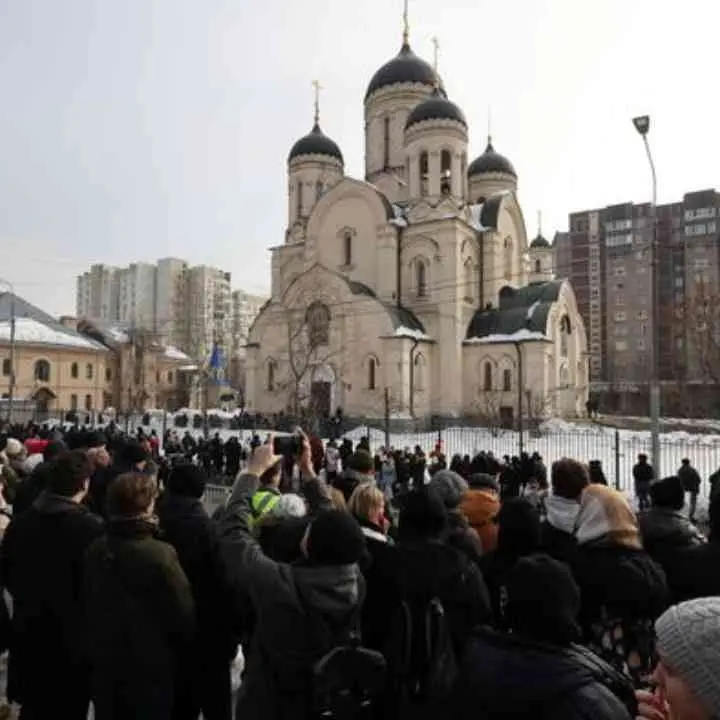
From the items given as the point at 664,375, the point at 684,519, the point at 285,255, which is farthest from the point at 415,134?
the point at 664,375

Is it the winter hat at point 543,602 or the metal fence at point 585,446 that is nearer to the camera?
the winter hat at point 543,602

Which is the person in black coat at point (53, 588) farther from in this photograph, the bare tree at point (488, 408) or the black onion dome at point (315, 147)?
the black onion dome at point (315, 147)

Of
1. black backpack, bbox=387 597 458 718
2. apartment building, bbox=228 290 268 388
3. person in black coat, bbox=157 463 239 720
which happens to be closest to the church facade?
apartment building, bbox=228 290 268 388

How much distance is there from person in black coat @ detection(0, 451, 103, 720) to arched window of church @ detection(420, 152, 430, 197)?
4250 cm

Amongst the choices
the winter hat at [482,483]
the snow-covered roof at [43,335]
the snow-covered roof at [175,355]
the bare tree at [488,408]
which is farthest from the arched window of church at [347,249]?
the winter hat at [482,483]

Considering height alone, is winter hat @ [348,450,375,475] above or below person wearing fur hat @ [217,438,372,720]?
above

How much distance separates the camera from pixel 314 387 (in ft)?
140

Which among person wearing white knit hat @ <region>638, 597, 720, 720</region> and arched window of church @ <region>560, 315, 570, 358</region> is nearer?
person wearing white knit hat @ <region>638, 597, 720, 720</region>

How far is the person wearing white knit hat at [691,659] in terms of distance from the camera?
1.60 metres

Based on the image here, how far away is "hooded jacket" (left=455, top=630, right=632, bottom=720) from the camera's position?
82.3 inches

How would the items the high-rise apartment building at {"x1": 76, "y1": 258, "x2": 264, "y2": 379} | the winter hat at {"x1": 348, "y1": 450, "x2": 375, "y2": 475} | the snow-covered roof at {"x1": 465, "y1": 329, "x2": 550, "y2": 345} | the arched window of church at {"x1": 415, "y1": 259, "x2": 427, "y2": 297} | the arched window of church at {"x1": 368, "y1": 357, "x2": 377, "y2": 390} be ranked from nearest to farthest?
the winter hat at {"x1": 348, "y1": 450, "x2": 375, "y2": 475} < the snow-covered roof at {"x1": 465, "y1": 329, "x2": 550, "y2": 345} < the arched window of church at {"x1": 368, "y1": 357, "x2": 377, "y2": 390} < the arched window of church at {"x1": 415, "y1": 259, "x2": 427, "y2": 297} < the high-rise apartment building at {"x1": 76, "y1": 258, "x2": 264, "y2": 379}

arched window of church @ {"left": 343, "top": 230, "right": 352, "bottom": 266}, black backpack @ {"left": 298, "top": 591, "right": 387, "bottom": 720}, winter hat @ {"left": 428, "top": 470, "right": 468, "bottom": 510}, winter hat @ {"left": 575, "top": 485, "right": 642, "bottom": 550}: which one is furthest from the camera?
arched window of church @ {"left": 343, "top": 230, "right": 352, "bottom": 266}

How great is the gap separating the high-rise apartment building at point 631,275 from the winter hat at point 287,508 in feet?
250

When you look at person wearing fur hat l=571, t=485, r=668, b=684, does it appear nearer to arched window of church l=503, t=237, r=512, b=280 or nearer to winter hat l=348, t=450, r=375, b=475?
winter hat l=348, t=450, r=375, b=475
